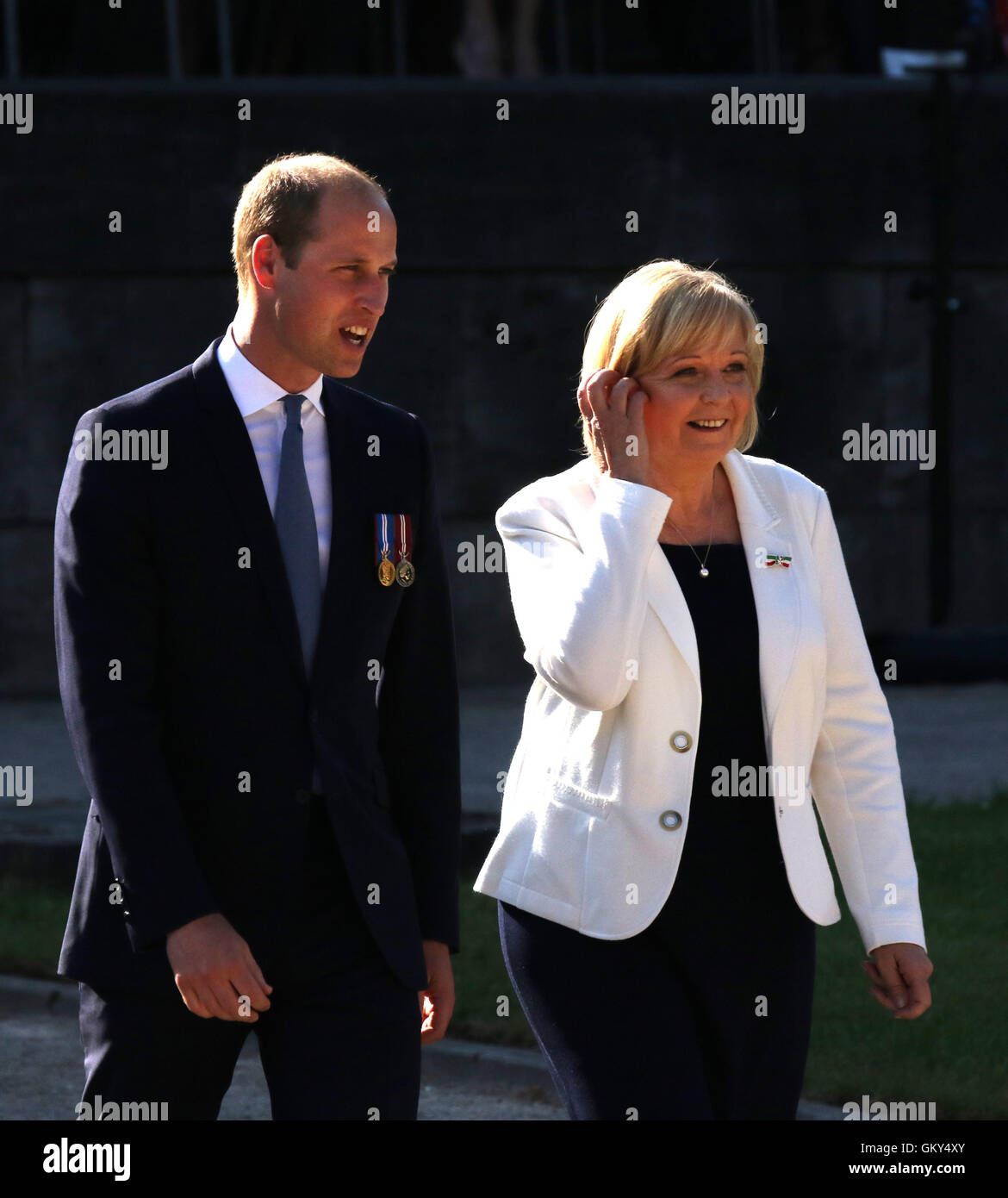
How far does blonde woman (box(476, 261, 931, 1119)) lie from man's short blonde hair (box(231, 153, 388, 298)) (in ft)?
1.77

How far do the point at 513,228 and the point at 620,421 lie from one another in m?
11.2

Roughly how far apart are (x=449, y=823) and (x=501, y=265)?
11276mm

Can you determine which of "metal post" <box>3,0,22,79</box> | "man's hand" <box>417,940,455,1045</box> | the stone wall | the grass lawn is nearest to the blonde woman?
"man's hand" <box>417,940,455,1045</box>

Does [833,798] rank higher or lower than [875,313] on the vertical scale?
lower

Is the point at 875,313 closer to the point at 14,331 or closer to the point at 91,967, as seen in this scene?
the point at 14,331

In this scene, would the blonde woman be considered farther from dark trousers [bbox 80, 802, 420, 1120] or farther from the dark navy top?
dark trousers [bbox 80, 802, 420, 1120]

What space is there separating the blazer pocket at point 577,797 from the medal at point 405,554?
0.43 metres

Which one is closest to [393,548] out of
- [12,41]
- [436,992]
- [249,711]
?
[249,711]

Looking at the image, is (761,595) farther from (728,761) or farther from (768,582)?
(728,761)

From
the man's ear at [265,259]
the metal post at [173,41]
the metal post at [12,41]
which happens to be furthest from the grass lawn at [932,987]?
the metal post at [12,41]

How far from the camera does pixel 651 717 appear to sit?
3.54 metres

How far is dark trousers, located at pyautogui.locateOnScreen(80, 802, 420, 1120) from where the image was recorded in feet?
11.1
